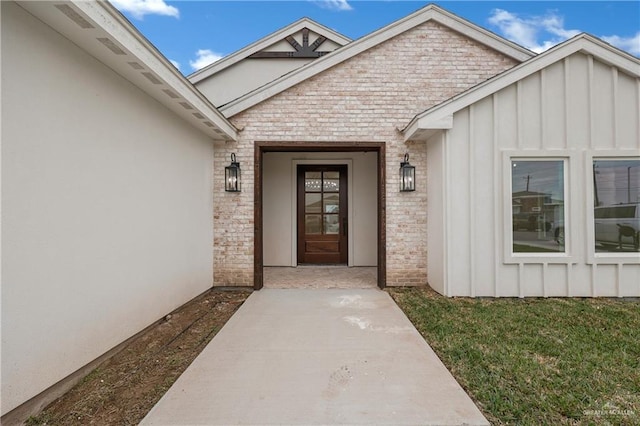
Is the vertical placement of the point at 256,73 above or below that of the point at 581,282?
above

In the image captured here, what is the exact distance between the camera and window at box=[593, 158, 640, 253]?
455 centimetres

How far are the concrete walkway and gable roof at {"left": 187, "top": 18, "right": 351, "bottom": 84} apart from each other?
24.9ft

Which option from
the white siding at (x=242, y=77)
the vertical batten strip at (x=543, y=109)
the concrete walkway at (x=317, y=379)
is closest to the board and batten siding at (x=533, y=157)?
the vertical batten strip at (x=543, y=109)

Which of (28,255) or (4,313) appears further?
(28,255)

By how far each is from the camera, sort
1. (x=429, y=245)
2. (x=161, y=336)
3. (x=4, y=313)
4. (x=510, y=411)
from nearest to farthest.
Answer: (x=4, y=313), (x=510, y=411), (x=161, y=336), (x=429, y=245)

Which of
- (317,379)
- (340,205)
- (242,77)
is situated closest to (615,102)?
(340,205)

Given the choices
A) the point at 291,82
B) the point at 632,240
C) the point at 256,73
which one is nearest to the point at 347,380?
the point at 291,82

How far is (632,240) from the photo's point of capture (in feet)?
15.0

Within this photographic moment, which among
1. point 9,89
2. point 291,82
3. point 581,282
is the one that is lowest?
point 581,282

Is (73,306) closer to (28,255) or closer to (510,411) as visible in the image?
(28,255)

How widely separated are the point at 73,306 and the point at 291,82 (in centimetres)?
452

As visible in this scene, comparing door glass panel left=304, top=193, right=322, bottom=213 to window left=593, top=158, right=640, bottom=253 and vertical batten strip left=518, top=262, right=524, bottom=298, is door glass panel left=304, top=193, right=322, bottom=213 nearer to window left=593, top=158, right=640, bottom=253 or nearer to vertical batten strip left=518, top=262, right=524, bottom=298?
vertical batten strip left=518, top=262, right=524, bottom=298

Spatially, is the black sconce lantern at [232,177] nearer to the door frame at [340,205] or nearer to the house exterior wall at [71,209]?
the house exterior wall at [71,209]

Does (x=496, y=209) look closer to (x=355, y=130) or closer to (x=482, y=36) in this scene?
(x=355, y=130)
